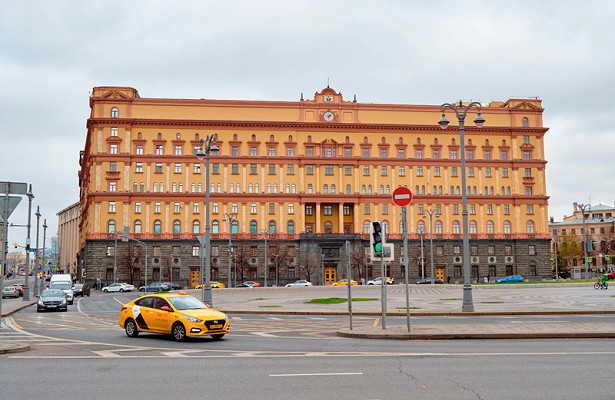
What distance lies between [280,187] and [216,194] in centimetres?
1059

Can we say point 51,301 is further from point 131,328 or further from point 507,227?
point 507,227

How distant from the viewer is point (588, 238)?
14588cm

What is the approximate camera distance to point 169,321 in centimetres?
1814

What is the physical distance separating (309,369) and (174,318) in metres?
7.52

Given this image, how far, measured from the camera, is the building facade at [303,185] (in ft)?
307

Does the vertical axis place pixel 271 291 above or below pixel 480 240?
below

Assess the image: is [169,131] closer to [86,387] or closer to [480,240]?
[480,240]

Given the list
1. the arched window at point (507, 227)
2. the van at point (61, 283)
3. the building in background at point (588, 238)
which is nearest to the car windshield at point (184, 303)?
the van at point (61, 283)

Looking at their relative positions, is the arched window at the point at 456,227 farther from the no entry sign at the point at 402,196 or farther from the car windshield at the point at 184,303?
the car windshield at the point at 184,303

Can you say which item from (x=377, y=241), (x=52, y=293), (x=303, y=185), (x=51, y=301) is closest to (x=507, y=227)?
(x=303, y=185)

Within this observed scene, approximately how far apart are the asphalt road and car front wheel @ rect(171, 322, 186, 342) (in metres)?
0.43

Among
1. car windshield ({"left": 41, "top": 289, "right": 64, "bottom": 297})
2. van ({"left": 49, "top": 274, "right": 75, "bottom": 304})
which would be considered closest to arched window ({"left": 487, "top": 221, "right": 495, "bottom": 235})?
van ({"left": 49, "top": 274, "right": 75, "bottom": 304})

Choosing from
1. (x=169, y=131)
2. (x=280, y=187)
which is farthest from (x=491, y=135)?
(x=169, y=131)

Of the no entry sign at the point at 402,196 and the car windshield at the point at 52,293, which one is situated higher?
the no entry sign at the point at 402,196
